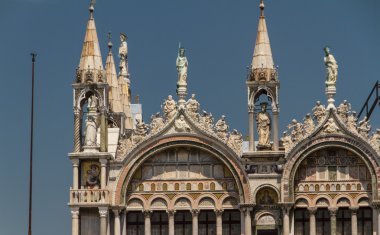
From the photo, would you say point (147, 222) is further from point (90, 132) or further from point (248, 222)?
point (90, 132)

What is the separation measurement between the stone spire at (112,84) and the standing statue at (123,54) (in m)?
2.65

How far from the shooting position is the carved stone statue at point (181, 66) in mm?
Result: 65869

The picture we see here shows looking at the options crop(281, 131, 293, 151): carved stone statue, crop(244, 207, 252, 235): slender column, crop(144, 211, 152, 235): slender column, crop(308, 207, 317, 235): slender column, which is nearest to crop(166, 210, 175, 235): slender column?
crop(144, 211, 152, 235): slender column

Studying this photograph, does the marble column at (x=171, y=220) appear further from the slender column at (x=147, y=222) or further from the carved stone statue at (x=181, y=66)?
the carved stone statue at (x=181, y=66)

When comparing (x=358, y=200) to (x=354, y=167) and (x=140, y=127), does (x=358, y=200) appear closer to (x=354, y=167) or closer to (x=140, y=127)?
(x=354, y=167)

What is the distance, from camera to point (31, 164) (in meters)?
66.1

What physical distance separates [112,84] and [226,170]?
9440mm

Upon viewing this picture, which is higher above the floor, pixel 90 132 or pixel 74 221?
pixel 90 132

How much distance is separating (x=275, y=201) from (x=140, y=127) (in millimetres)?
5698

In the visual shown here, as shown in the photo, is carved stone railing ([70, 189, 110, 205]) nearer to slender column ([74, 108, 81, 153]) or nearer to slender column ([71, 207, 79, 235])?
slender column ([71, 207, 79, 235])

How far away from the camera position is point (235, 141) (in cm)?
6538

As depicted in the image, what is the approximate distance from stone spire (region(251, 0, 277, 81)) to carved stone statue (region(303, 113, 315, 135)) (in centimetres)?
196

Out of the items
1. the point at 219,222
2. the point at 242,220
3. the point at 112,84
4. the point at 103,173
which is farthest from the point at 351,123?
the point at 112,84

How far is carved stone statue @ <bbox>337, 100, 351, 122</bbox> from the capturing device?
6500 centimetres
